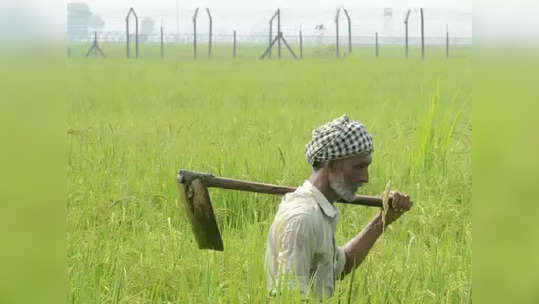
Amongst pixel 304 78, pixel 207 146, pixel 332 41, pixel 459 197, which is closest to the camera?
pixel 459 197

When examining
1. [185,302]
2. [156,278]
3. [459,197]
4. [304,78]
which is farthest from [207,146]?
[304,78]

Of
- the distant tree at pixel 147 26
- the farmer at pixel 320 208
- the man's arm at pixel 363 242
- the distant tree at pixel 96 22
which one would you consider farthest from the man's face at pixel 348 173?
the distant tree at pixel 147 26

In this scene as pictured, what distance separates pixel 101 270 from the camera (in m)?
2.31

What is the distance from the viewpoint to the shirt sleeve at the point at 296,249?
5.30ft

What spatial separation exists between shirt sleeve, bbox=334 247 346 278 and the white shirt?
0.11 m

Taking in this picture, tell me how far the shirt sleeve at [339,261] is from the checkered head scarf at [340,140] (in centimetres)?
36

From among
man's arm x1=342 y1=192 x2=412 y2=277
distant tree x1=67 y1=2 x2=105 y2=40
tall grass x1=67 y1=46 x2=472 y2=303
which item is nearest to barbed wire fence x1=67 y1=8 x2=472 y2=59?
distant tree x1=67 y1=2 x2=105 y2=40

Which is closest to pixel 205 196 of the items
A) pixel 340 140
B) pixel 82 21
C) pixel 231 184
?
pixel 231 184

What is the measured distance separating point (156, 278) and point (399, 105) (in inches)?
199

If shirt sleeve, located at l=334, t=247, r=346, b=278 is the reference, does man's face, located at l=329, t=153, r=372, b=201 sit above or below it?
above

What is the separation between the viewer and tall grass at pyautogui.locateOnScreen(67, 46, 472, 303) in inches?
82.6

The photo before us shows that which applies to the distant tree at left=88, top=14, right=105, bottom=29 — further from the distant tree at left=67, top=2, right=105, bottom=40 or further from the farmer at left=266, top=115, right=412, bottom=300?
the farmer at left=266, top=115, right=412, bottom=300

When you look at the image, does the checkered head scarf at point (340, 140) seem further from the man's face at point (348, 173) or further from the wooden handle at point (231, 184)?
the wooden handle at point (231, 184)
